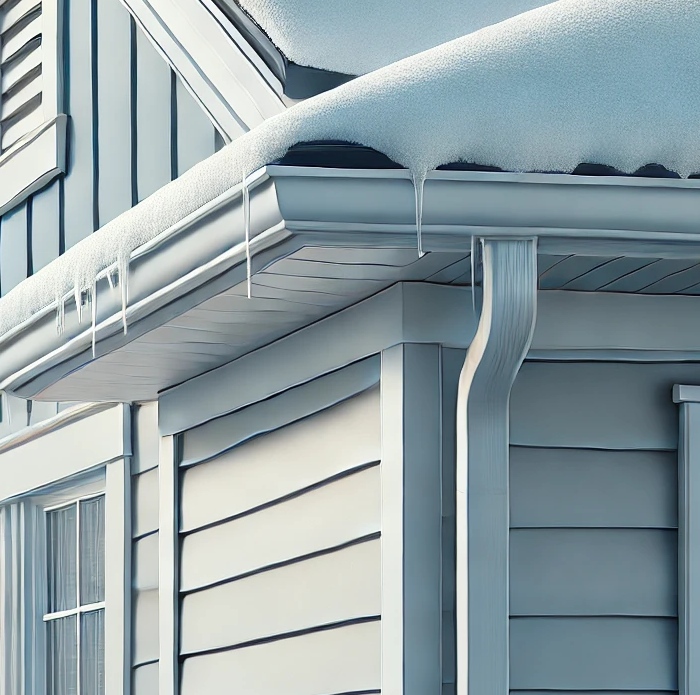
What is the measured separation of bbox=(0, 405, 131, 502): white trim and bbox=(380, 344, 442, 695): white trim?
5.54 ft

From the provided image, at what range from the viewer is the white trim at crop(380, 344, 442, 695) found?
8.61 feet

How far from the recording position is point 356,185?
2227 mm

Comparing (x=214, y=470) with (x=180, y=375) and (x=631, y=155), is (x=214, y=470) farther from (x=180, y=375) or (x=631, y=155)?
(x=631, y=155)

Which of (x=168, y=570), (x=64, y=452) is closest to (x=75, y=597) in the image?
(x=64, y=452)

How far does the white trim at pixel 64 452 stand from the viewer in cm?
425

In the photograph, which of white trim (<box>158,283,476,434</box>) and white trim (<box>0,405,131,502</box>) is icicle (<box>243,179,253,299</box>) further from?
white trim (<box>0,405,131,502</box>)

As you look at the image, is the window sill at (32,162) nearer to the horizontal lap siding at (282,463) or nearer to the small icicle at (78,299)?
the horizontal lap siding at (282,463)

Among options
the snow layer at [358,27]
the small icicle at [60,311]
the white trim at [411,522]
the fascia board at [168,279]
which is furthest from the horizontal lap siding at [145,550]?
the white trim at [411,522]

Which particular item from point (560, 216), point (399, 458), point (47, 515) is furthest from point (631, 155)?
point (47, 515)

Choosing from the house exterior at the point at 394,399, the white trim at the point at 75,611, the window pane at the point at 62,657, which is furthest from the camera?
the window pane at the point at 62,657

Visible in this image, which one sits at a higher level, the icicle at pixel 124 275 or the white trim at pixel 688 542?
the icicle at pixel 124 275

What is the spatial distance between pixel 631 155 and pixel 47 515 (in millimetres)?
3210

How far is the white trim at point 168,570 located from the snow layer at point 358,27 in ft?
3.79

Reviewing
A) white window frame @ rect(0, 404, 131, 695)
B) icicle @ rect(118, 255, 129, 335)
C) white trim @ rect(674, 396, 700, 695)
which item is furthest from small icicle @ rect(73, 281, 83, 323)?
white trim @ rect(674, 396, 700, 695)
